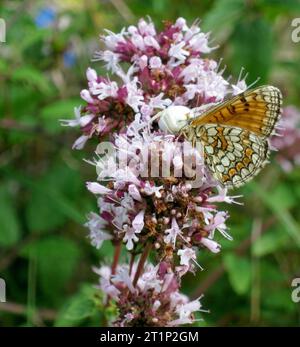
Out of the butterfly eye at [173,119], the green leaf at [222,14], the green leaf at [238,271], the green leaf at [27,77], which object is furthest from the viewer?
the green leaf at [27,77]

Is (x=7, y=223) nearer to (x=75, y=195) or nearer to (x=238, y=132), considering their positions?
(x=75, y=195)

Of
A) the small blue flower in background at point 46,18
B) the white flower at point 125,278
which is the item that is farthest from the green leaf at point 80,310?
the small blue flower in background at point 46,18

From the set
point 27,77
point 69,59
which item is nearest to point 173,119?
point 27,77

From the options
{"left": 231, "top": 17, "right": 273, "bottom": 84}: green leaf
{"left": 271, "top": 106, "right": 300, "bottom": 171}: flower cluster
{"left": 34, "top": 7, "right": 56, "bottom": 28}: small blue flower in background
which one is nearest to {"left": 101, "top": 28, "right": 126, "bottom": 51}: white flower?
{"left": 231, "top": 17, "right": 273, "bottom": 84}: green leaf

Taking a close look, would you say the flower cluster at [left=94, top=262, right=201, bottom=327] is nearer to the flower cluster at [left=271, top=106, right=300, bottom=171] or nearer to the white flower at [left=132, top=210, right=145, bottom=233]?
the white flower at [left=132, top=210, right=145, bottom=233]

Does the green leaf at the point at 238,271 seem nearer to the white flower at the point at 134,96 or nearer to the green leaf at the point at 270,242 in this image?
the green leaf at the point at 270,242

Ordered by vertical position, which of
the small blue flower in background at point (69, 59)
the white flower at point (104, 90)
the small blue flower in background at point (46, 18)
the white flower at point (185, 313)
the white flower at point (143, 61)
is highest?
the small blue flower in background at point (46, 18)
